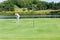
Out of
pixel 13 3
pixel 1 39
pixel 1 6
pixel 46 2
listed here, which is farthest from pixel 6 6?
pixel 1 39

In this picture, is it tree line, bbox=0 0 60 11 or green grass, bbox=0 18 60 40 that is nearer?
green grass, bbox=0 18 60 40

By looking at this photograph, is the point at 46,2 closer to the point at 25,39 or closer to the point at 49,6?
the point at 49,6

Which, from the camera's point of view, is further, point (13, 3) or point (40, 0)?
point (40, 0)

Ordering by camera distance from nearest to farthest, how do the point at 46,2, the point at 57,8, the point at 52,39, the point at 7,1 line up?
1. the point at 52,39
2. the point at 57,8
3. the point at 46,2
4. the point at 7,1

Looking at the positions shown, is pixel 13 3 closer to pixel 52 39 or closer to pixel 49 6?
pixel 49 6

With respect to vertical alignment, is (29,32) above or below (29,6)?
above

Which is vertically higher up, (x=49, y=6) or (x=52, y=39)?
(x=52, y=39)

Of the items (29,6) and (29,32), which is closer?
(29,32)

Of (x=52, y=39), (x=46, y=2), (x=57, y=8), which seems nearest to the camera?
(x=52, y=39)

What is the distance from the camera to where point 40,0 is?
59312mm

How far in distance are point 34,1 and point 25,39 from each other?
165ft

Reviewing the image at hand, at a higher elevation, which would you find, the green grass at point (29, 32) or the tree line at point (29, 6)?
the green grass at point (29, 32)

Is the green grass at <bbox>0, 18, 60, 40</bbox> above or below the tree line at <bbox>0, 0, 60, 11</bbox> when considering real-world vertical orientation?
above

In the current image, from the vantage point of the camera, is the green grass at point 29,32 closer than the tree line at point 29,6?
Yes
